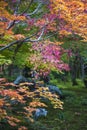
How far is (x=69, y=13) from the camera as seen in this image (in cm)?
855

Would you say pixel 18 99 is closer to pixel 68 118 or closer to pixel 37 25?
pixel 37 25

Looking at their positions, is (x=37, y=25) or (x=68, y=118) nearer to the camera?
(x=37, y=25)

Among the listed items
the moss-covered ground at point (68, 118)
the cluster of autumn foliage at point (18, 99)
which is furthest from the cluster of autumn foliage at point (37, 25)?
the moss-covered ground at point (68, 118)

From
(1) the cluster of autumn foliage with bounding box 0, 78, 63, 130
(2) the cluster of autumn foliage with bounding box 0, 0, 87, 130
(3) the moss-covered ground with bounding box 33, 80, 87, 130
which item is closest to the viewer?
(1) the cluster of autumn foliage with bounding box 0, 78, 63, 130

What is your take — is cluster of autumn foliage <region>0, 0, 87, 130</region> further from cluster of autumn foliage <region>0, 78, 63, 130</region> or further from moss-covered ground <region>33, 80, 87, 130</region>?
moss-covered ground <region>33, 80, 87, 130</region>

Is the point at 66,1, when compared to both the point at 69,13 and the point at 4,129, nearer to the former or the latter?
the point at 69,13

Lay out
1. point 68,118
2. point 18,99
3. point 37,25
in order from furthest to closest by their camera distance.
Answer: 1. point 68,118
2. point 37,25
3. point 18,99

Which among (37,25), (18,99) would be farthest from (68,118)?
(18,99)

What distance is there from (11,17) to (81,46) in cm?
1521

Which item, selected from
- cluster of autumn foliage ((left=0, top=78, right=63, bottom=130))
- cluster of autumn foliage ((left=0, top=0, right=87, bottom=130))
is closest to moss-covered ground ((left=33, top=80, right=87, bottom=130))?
cluster of autumn foliage ((left=0, top=78, right=63, bottom=130))

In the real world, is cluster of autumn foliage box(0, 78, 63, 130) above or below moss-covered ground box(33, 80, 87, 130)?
above

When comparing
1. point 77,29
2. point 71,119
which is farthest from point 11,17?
point 71,119

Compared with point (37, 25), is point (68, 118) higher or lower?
lower

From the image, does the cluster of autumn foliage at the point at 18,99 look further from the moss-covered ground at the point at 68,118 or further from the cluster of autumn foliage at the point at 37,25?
the moss-covered ground at the point at 68,118
